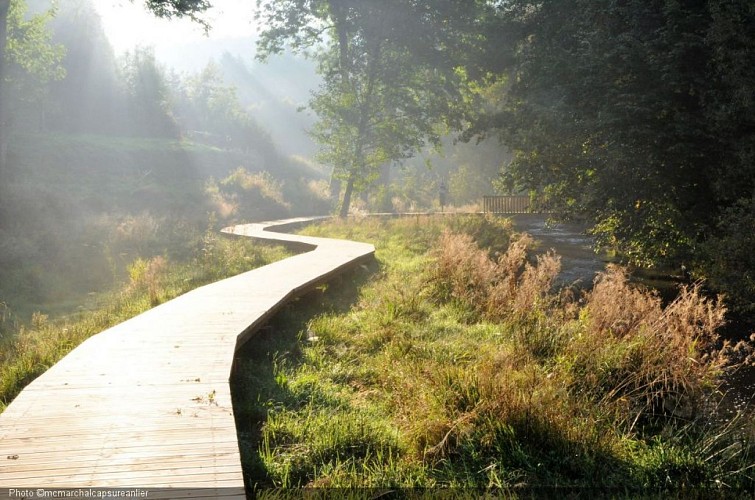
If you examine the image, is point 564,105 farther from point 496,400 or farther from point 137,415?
point 137,415

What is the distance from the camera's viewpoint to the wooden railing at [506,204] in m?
29.5

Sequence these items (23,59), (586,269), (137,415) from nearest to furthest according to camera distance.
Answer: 1. (137,415)
2. (586,269)
3. (23,59)

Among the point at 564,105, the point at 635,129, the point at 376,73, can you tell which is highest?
the point at 376,73

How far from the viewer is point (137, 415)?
4172mm

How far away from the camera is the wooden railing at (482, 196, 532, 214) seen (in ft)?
96.9

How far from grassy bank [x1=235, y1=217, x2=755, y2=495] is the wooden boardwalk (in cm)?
46

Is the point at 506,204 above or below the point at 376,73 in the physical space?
below

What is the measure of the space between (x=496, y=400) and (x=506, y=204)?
26.2 metres

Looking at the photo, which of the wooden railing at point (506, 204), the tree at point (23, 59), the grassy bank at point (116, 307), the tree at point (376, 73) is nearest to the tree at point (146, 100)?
the tree at point (23, 59)

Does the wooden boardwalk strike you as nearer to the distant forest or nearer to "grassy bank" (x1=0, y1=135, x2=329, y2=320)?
"grassy bank" (x1=0, y1=135, x2=329, y2=320)

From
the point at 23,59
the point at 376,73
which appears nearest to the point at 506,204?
the point at 376,73

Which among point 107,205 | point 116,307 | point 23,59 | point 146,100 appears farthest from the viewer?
point 146,100

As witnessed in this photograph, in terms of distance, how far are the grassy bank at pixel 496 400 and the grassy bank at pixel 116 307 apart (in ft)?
7.66

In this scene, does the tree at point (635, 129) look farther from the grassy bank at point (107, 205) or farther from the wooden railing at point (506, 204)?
the wooden railing at point (506, 204)
